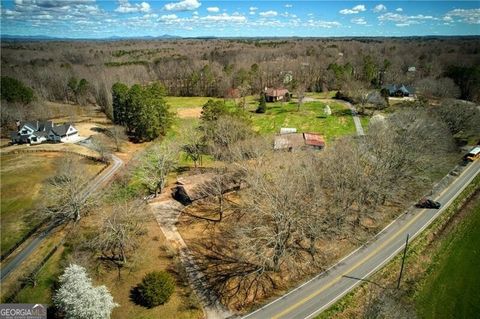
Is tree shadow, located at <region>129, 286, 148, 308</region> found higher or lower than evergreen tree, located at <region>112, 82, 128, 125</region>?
lower

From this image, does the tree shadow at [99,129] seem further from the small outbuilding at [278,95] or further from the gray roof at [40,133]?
the small outbuilding at [278,95]

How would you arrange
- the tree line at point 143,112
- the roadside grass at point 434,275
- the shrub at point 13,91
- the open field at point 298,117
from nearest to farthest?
1. the roadside grass at point 434,275
2. the tree line at point 143,112
3. the open field at point 298,117
4. the shrub at point 13,91

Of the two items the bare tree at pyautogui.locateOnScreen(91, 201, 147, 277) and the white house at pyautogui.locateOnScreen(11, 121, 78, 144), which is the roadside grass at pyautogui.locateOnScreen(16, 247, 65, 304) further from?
the white house at pyautogui.locateOnScreen(11, 121, 78, 144)

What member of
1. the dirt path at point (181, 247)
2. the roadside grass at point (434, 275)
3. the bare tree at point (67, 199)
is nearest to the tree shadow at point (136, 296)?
the dirt path at point (181, 247)

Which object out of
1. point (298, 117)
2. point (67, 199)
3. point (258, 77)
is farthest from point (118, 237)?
point (258, 77)

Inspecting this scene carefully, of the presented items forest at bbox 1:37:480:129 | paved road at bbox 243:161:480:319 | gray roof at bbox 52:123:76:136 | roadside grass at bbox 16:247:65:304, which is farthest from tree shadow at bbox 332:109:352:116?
roadside grass at bbox 16:247:65:304

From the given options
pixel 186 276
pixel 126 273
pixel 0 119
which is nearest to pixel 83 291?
pixel 126 273
